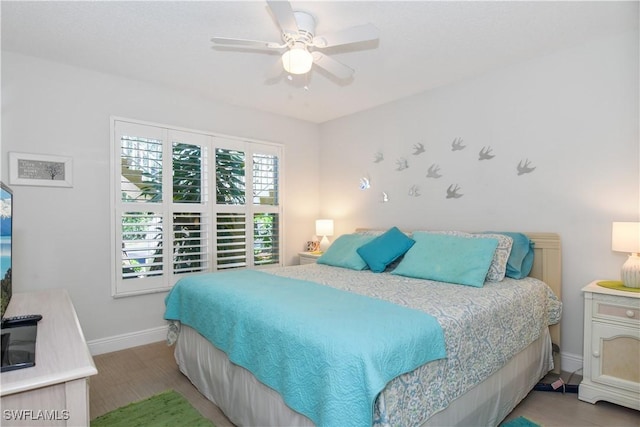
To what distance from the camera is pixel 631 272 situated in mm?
2205

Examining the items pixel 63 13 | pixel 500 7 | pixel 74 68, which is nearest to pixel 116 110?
pixel 74 68

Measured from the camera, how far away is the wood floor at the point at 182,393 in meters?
2.10

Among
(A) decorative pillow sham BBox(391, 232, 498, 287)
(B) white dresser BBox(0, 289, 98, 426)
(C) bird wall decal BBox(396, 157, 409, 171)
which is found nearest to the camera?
(B) white dresser BBox(0, 289, 98, 426)

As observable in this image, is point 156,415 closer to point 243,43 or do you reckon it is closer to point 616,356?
point 243,43

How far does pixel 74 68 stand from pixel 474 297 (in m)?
3.59

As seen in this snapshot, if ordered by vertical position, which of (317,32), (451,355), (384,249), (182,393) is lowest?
(182,393)

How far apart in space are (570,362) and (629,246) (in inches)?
42.1

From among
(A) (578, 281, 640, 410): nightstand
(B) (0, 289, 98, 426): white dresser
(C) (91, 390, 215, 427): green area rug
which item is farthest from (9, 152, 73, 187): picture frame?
(A) (578, 281, 640, 410): nightstand

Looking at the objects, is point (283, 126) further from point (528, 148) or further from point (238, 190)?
point (528, 148)

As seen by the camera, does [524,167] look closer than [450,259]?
No

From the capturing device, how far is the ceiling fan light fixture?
6.97 feet

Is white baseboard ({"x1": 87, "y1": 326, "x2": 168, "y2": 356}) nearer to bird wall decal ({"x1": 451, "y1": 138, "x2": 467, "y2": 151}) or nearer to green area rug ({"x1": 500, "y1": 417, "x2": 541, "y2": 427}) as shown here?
green area rug ({"x1": 500, "y1": 417, "x2": 541, "y2": 427})

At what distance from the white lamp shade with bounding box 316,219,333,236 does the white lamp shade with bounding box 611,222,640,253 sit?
2756 mm

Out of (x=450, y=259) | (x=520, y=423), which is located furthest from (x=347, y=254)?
(x=520, y=423)
